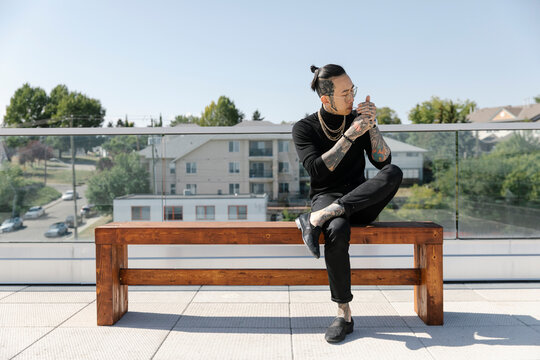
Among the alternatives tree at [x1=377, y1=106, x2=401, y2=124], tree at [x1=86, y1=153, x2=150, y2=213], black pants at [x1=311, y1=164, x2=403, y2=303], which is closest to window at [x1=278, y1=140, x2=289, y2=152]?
tree at [x1=86, y1=153, x2=150, y2=213]

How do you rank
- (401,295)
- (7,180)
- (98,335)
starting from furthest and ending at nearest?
(7,180), (401,295), (98,335)

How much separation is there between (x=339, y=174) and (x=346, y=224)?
0.39 m

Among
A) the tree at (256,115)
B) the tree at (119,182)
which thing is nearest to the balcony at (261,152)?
the tree at (119,182)

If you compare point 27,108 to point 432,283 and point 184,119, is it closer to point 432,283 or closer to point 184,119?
point 184,119

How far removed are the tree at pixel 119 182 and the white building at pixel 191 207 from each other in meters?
0.07

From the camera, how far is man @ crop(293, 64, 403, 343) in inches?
101

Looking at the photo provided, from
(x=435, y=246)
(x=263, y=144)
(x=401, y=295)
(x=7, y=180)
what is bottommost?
(x=401, y=295)

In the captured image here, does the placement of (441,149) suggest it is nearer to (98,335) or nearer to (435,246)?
(435,246)

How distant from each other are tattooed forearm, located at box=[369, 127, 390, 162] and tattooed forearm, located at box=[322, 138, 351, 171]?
0.25m

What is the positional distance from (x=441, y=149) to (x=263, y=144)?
166 centimetres

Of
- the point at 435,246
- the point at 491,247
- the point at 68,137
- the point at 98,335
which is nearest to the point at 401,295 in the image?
the point at 435,246

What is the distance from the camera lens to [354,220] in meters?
2.81

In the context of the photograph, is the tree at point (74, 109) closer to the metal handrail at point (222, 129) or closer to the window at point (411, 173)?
the metal handrail at point (222, 129)

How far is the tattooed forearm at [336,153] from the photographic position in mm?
2611
